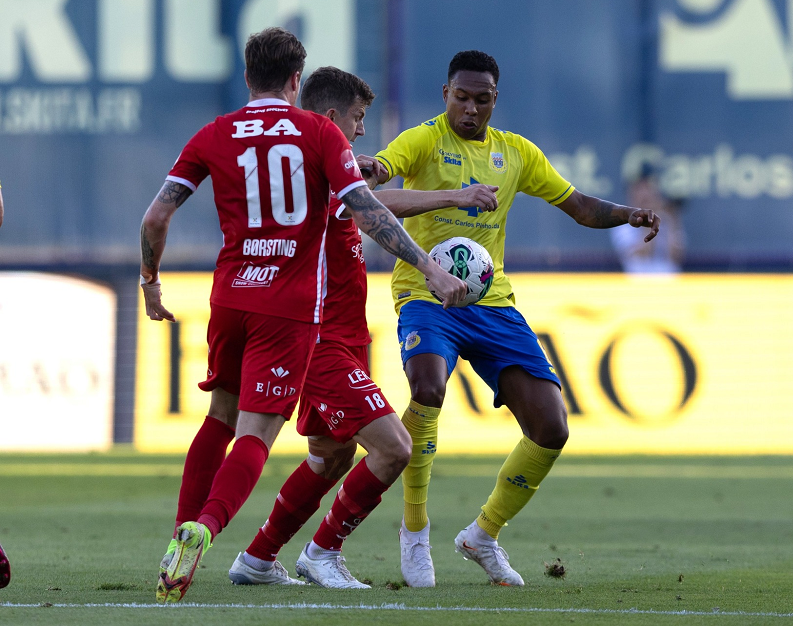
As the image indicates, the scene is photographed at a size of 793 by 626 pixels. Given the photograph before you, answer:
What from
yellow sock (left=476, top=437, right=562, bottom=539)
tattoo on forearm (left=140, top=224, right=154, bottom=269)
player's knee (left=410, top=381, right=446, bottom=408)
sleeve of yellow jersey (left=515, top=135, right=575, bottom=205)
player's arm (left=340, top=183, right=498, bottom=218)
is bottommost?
yellow sock (left=476, top=437, right=562, bottom=539)

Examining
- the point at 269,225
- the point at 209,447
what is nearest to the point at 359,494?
the point at 209,447

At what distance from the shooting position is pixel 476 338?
18.9ft

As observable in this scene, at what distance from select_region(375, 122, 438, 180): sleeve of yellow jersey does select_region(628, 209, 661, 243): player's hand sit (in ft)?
3.21

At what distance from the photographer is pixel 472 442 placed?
48.9ft

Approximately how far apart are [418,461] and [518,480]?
0.48 m

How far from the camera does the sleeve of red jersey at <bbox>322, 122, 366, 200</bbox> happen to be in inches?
183

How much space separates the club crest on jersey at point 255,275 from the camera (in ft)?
15.5

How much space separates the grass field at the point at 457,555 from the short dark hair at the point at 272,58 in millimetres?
1885

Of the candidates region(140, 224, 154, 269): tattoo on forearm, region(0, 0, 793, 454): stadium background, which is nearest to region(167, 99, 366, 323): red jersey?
region(140, 224, 154, 269): tattoo on forearm

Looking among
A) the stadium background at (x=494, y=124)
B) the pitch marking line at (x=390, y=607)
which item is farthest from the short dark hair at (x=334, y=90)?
the stadium background at (x=494, y=124)

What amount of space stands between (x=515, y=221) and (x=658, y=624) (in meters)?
11.9

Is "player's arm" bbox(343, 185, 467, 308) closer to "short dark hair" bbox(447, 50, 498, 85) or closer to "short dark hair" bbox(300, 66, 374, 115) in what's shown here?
"short dark hair" bbox(300, 66, 374, 115)

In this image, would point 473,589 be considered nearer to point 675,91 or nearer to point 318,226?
point 318,226

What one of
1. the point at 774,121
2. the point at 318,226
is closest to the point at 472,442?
the point at 774,121
